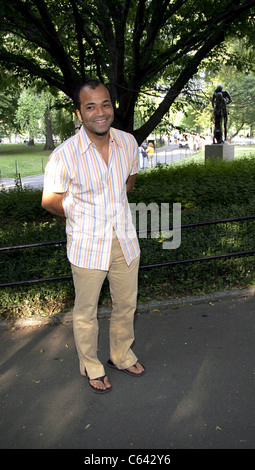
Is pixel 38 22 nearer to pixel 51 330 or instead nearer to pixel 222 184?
pixel 222 184

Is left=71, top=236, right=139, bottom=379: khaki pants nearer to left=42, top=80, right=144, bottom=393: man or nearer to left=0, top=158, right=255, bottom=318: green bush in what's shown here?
left=42, top=80, right=144, bottom=393: man

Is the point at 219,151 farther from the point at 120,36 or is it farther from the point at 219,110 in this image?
the point at 120,36

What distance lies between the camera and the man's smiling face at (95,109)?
2709 mm

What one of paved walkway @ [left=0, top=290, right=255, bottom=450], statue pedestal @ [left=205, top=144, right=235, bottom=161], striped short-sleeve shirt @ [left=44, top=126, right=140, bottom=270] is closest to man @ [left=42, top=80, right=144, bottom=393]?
striped short-sleeve shirt @ [left=44, top=126, right=140, bottom=270]

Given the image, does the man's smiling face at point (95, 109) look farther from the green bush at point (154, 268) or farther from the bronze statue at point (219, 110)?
the bronze statue at point (219, 110)

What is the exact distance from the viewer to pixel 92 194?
2.77 m

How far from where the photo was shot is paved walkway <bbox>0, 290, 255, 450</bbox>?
2.65 meters

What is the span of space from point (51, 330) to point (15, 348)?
1.41 ft

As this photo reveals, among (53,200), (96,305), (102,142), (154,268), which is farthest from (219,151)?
(53,200)

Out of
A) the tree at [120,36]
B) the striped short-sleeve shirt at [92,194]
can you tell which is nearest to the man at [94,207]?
the striped short-sleeve shirt at [92,194]

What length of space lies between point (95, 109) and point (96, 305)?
1408 millimetres

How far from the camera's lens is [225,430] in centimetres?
266
